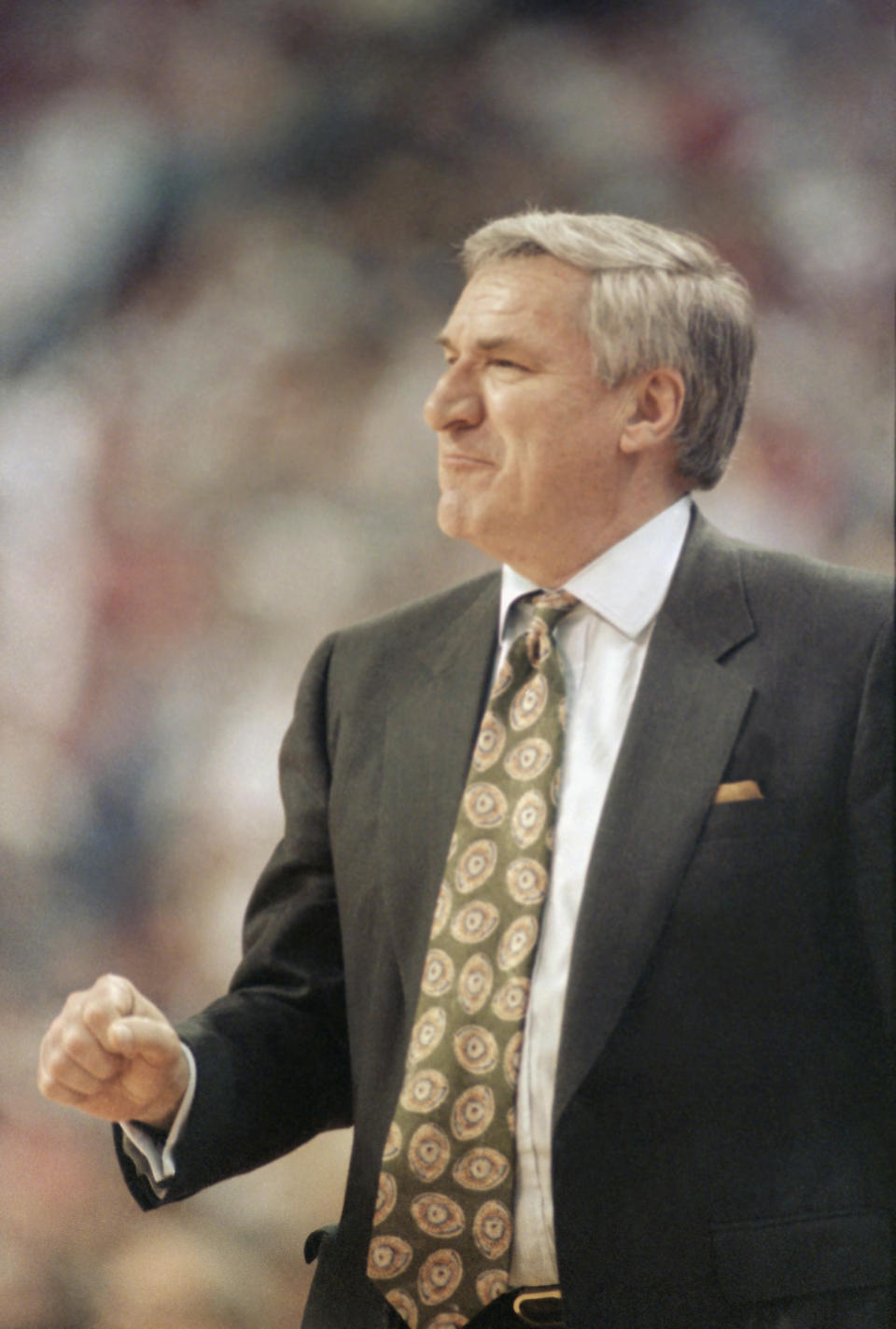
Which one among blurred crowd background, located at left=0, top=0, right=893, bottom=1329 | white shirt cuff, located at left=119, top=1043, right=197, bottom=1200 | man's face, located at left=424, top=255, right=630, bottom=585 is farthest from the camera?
blurred crowd background, located at left=0, top=0, right=893, bottom=1329

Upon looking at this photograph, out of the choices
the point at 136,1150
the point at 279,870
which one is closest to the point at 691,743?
the point at 279,870

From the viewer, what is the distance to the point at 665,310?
6.87ft

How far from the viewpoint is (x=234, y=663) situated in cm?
272

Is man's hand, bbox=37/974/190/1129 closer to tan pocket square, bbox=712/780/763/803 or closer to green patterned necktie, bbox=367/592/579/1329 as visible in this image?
green patterned necktie, bbox=367/592/579/1329

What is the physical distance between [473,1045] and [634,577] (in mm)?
664

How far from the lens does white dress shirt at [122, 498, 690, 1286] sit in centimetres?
179

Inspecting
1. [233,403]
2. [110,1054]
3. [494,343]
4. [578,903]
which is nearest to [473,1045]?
[578,903]

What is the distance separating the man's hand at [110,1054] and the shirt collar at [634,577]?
0.80 meters

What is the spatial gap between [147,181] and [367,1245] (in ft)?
6.19

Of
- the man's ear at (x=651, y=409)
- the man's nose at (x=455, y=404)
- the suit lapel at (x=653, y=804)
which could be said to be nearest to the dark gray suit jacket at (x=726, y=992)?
the suit lapel at (x=653, y=804)

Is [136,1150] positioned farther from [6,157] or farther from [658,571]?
[6,157]

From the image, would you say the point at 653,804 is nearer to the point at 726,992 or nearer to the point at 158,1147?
the point at 726,992

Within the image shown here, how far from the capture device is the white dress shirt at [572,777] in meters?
1.79

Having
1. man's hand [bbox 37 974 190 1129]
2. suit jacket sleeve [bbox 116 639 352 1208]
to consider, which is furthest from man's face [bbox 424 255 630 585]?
man's hand [bbox 37 974 190 1129]
